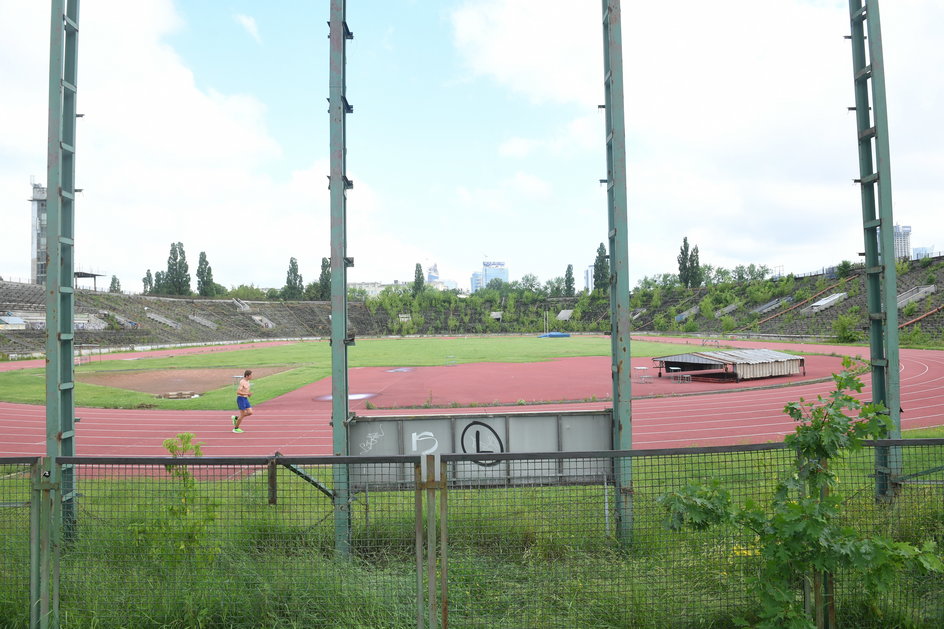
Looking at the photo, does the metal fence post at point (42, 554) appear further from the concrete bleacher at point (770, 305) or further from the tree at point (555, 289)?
the tree at point (555, 289)

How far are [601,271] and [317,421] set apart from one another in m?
48.1

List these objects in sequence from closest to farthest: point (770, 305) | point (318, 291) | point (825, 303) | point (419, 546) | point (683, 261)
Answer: point (419, 546) < point (825, 303) < point (770, 305) < point (683, 261) < point (318, 291)

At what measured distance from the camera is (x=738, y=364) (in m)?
21.2

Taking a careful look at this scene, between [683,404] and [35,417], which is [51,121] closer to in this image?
[35,417]

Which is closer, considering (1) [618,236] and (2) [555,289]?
(1) [618,236]

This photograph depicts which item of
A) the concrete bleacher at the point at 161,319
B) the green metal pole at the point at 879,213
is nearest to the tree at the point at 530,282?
the concrete bleacher at the point at 161,319

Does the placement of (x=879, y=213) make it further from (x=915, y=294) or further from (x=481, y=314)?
(x=481, y=314)

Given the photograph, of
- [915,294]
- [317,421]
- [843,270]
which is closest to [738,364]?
[317,421]

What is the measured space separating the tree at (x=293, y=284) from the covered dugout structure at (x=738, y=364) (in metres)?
83.9

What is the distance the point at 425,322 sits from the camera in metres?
83.8

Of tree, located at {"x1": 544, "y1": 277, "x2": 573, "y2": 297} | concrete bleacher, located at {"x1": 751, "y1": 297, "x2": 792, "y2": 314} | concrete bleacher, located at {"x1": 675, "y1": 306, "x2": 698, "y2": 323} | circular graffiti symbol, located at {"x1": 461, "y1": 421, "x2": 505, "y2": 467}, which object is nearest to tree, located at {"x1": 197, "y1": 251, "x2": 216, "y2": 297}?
tree, located at {"x1": 544, "y1": 277, "x2": 573, "y2": 297}

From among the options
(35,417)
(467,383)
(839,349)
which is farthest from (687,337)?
(35,417)

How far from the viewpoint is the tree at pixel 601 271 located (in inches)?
259

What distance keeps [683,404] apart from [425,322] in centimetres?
6880
